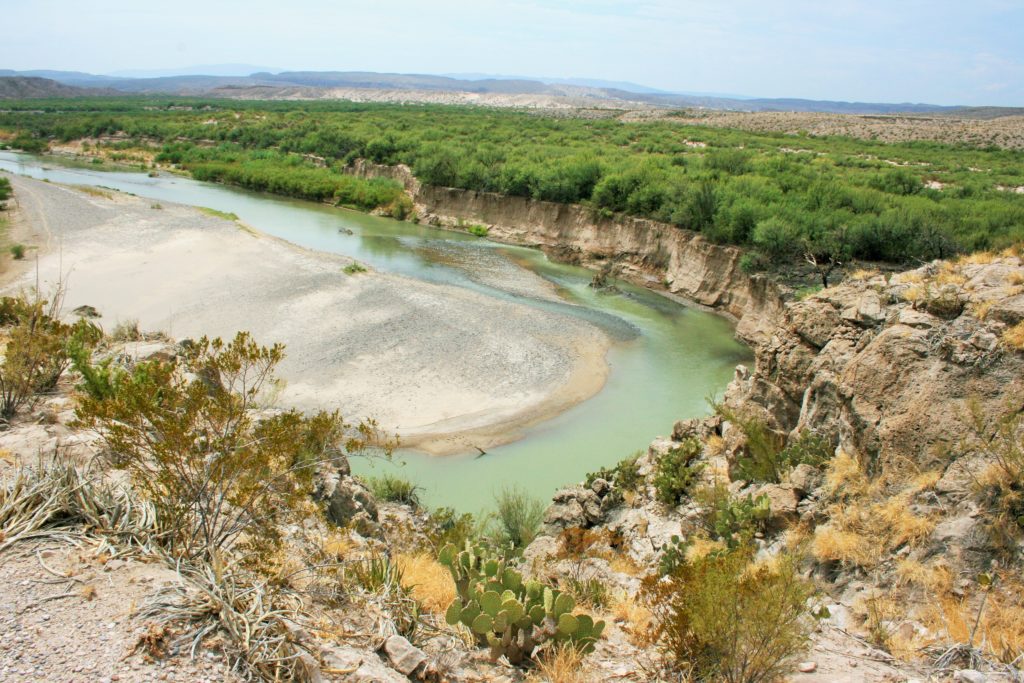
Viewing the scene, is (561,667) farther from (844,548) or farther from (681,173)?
(681,173)

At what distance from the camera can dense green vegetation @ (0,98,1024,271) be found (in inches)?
997

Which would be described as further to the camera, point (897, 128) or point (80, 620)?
point (897, 128)

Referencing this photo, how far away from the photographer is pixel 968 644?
6.16m

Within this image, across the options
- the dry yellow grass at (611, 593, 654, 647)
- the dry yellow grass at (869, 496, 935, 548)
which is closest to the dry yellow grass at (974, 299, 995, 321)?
the dry yellow grass at (869, 496, 935, 548)

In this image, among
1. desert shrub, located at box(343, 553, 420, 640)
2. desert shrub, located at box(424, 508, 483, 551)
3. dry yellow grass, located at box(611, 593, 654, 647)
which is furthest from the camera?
desert shrub, located at box(424, 508, 483, 551)

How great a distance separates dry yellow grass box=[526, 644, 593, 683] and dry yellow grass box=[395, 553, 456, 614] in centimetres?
153

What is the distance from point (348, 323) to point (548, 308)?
7877 mm

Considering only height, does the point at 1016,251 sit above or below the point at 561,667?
above

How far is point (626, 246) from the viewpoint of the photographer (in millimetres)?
34281

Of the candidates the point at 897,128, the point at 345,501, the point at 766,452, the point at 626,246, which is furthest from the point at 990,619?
the point at 897,128

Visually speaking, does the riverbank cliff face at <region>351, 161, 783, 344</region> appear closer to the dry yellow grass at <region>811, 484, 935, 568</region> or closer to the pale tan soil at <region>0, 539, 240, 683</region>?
the dry yellow grass at <region>811, 484, 935, 568</region>

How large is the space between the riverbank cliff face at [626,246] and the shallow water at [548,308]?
1.08m

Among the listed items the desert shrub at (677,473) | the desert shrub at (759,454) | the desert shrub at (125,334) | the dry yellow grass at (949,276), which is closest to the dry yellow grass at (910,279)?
the dry yellow grass at (949,276)

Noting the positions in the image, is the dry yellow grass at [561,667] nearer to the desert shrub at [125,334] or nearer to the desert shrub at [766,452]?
the desert shrub at [766,452]
